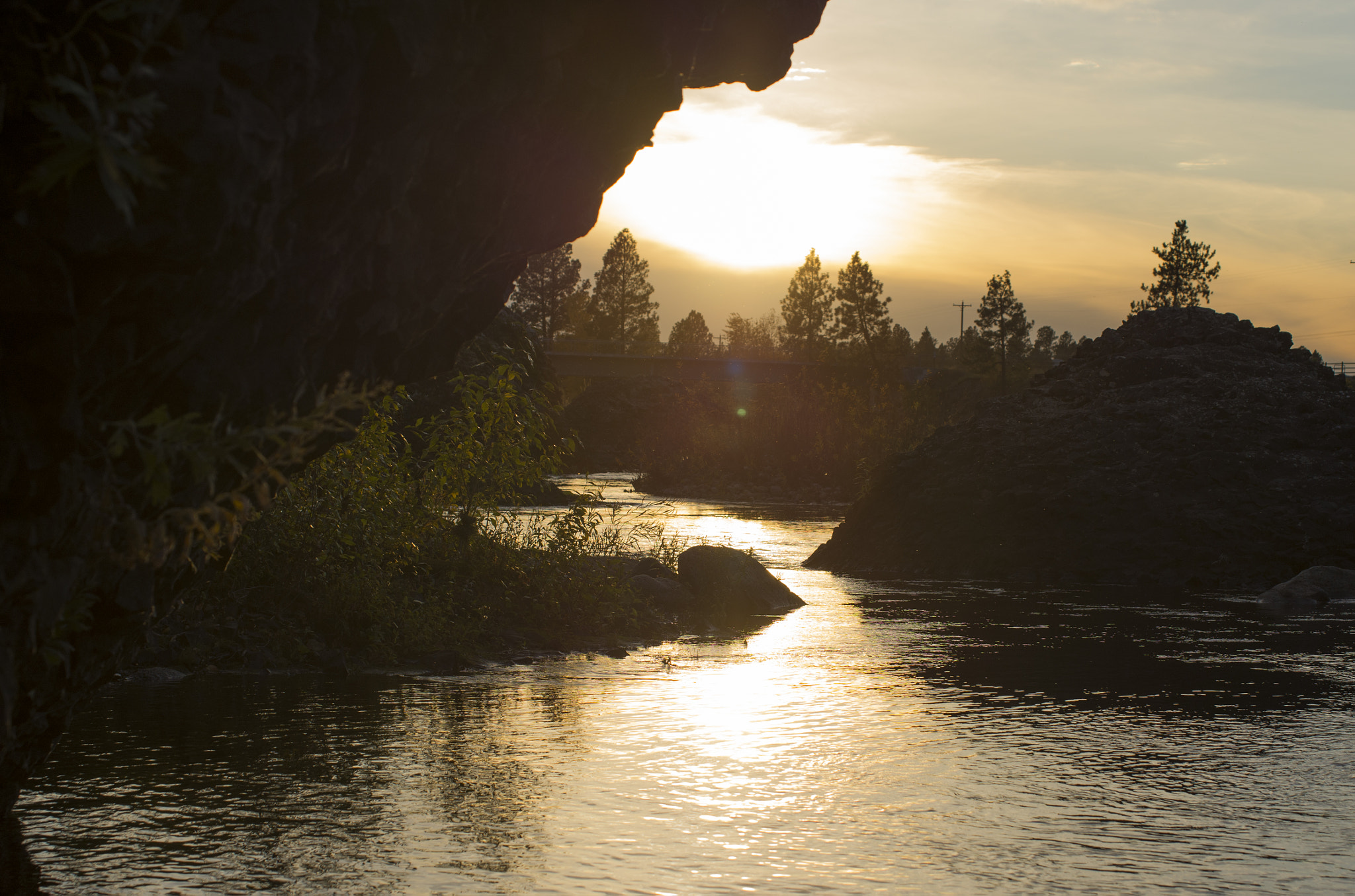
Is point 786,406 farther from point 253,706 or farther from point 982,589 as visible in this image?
point 253,706

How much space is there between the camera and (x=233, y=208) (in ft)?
14.0

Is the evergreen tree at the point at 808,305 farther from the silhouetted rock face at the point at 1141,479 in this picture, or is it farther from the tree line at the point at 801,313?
the silhouetted rock face at the point at 1141,479

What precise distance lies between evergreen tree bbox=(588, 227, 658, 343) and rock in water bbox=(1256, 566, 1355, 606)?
105m

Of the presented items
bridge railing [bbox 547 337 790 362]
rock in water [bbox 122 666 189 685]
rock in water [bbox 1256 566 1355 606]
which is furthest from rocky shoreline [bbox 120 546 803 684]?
bridge railing [bbox 547 337 790 362]

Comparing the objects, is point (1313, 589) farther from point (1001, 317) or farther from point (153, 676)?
point (1001, 317)

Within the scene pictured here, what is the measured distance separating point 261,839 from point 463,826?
1.07 meters

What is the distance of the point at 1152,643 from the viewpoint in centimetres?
1470

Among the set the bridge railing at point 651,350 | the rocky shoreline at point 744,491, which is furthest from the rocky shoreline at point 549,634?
the bridge railing at point 651,350

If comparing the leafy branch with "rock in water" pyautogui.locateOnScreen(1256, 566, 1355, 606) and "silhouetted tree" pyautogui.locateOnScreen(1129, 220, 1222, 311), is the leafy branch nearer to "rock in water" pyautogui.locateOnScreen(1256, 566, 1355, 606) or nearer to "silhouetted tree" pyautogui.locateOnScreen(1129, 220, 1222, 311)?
"rock in water" pyautogui.locateOnScreen(1256, 566, 1355, 606)

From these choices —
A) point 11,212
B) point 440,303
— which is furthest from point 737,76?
point 11,212

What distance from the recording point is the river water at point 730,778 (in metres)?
6.31

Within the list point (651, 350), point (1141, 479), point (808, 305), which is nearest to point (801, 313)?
point (808, 305)

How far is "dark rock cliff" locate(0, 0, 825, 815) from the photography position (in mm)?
3818

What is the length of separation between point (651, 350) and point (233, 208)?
86.1 metres
